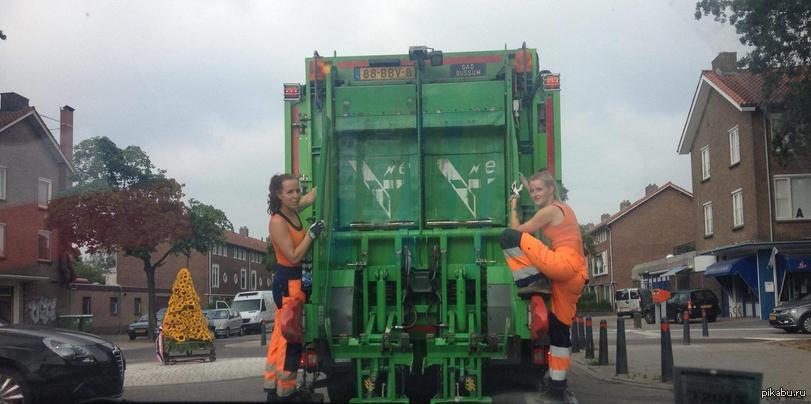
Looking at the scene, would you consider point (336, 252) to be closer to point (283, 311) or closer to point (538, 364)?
point (283, 311)

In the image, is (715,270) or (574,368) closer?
(574,368)

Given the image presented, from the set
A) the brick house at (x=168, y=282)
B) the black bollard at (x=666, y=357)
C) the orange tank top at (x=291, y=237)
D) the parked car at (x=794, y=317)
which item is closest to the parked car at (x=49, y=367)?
the orange tank top at (x=291, y=237)

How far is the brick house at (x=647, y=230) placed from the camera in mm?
57094

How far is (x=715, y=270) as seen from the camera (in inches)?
1395

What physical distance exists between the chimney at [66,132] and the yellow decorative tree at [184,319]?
52.1ft

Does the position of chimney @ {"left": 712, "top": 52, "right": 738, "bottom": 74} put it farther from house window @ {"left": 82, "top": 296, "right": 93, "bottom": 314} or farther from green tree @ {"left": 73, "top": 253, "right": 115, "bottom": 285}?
green tree @ {"left": 73, "top": 253, "right": 115, "bottom": 285}

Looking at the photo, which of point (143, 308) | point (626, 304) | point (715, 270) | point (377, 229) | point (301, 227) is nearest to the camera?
point (301, 227)

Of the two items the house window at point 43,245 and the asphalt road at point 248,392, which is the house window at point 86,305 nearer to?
the house window at point 43,245

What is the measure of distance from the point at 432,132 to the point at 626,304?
39196 mm

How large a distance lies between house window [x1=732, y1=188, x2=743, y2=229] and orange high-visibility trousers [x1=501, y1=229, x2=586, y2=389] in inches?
1169

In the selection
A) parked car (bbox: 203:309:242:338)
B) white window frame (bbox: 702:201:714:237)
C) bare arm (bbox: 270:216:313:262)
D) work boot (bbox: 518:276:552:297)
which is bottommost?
parked car (bbox: 203:309:242:338)

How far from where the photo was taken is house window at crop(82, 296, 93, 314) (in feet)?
140

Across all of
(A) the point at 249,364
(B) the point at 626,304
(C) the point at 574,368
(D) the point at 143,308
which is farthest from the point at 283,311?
(D) the point at 143,308

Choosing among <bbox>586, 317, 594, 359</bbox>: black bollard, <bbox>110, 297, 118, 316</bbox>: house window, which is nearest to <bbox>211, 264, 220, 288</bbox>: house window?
<bbox>110, 297, 118, 316</bbox>: house window
